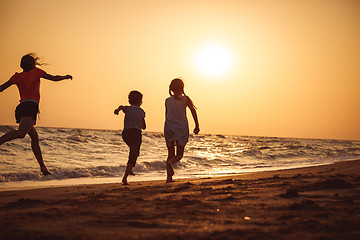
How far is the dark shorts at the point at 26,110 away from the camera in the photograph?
6043 millimetres

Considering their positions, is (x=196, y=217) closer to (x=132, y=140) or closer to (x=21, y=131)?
(x=21, y=131)

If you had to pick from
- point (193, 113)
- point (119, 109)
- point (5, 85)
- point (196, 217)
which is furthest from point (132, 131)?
point (196, 217)

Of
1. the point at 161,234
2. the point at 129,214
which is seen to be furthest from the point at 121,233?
the point at 129,214

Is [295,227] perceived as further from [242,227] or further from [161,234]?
[161,234]

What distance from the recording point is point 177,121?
288 inches

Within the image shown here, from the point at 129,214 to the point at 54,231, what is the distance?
803 mm

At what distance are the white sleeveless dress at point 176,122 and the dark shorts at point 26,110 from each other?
245cm

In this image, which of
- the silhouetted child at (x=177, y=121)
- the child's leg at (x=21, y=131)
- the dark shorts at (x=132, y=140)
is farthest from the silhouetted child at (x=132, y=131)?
the child's leg at (x=21, y=131)

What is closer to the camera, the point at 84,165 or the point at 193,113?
the point at 193,113

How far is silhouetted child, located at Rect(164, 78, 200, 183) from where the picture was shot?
286 inches

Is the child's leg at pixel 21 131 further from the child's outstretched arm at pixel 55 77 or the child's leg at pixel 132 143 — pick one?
the child's leg at pixel 132 143

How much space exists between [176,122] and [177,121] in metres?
0.03

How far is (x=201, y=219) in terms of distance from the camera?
3.14 meters

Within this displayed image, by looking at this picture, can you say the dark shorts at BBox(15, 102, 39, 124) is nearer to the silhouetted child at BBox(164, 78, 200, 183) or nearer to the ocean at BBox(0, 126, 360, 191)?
the ocean at BBox(0, 126, 360, 191)
